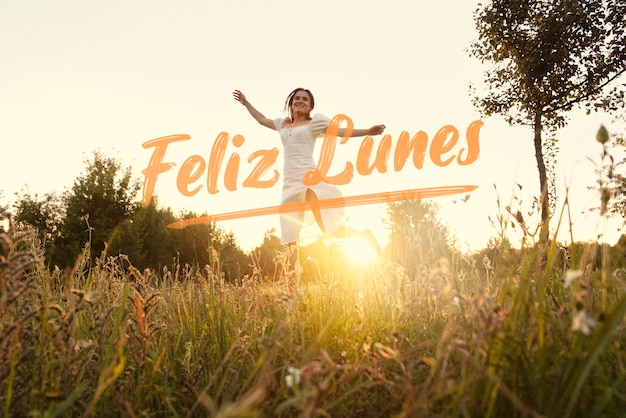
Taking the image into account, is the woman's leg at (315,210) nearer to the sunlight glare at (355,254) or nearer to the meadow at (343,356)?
the sunlight glare at (355,254)

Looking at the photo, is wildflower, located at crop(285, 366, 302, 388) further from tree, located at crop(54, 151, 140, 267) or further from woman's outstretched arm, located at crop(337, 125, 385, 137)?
tree, located at crop(54, 151, 140, 267)

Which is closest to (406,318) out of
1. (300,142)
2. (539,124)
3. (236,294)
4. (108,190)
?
(236,294)

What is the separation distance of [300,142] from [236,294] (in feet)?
12.3

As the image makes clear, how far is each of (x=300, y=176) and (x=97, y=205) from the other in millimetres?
27750

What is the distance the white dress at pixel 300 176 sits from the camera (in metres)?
6.87

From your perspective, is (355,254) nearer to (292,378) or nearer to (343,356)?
(343,356)

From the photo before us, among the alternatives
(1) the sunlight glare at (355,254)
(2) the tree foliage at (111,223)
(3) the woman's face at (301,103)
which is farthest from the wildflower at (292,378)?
(2) the tree foliage at (111,223)

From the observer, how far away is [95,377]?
1.91 meters

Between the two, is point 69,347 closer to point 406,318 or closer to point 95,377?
point 95,377

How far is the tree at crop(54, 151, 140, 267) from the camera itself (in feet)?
96.1

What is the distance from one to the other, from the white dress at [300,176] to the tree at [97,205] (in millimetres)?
24497

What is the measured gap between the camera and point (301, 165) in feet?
23.2

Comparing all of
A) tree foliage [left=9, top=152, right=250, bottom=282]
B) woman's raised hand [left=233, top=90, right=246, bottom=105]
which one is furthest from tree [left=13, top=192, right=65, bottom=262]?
woman's raised hand [left=233, top=90, right=246, bottom=105]

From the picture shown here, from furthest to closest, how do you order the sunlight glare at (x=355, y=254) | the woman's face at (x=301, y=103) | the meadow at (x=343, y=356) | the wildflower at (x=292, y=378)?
the woman's face at (x=301, y=103)
the sunlight glare at (x=355, y=254)
the meadow at (x=343, y=356)
the wildflower at (x=292, y=378)
